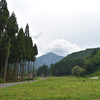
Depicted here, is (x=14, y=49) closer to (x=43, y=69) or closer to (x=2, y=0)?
(x=2, y=0)

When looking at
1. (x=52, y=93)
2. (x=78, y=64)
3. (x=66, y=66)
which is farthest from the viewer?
(x=66, y=66)

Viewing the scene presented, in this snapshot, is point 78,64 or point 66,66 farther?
point 66,66

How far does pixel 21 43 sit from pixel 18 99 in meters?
31.3

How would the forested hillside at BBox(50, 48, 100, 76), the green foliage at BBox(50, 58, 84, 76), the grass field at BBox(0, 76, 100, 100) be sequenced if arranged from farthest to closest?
the green foliage at BBox(50, 58, 84, 76)
the forested hillside at BBox(50, 48, 100, 76)
the grass field at BBox(0, 76, 100, 100)

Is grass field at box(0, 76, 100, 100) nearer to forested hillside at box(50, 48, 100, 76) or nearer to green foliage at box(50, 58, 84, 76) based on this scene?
forested hillside at box(50, 48, 100, 76)

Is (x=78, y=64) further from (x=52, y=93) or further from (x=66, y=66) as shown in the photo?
(x=52, y=93)

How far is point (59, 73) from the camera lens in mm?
140500

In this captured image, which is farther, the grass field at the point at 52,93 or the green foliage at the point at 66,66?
the green foliage at the point at 66,66

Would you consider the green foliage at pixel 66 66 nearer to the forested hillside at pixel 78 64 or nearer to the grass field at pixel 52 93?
the forested hillside at pixel 78 64

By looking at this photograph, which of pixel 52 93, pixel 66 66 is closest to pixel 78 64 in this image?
pixel 66 66

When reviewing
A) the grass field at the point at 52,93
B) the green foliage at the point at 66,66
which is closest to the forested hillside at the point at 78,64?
the green foliage at the point at 66,66

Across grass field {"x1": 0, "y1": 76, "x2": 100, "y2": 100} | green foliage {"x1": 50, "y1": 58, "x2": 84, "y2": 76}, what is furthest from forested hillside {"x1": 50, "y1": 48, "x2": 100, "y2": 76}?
grass field {"x1": 0, "y1": 76, "x2": 100, "y2": 100}

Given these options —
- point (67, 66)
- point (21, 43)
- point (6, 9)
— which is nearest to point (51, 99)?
point (6, 9)

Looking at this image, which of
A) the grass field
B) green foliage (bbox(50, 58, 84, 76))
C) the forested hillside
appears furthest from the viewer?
green foliage (bbox(50, 58, 84, 76))
